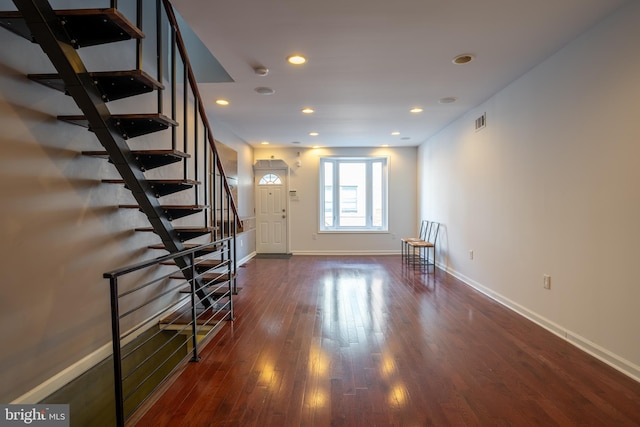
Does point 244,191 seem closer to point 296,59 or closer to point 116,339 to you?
point 296,59

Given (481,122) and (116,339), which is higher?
(481,122)

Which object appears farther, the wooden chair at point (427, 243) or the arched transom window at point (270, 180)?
the arched transom window at point (270, 180)

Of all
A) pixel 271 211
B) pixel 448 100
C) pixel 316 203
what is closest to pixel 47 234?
pixel 448 100

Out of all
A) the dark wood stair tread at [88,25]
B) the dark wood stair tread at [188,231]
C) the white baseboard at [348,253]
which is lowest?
the white baseboard at [348,253]

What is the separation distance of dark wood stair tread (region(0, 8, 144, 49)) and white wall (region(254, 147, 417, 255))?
228 inches

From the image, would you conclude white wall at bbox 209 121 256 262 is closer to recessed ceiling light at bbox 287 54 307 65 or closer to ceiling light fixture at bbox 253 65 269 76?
ceiling light fixture at bbox 253 65 269 76

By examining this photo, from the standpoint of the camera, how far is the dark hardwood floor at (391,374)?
5.90 feet

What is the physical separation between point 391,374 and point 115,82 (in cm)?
260

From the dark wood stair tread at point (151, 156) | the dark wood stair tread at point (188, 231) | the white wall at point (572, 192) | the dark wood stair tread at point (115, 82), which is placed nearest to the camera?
the dark wood stair tread at point (115, 82)

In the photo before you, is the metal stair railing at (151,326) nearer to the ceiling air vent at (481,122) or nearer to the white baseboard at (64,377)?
the white baseboard at (64,377)

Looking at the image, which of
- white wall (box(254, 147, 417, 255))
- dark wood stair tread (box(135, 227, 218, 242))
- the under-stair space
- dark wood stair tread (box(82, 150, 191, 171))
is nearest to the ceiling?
the under-stair space

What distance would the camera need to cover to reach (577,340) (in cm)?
264

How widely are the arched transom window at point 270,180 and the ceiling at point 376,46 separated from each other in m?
3.00

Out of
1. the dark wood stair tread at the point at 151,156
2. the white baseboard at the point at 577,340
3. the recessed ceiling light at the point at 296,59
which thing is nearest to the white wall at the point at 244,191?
the recessed ceiling light at the point at 296,59
